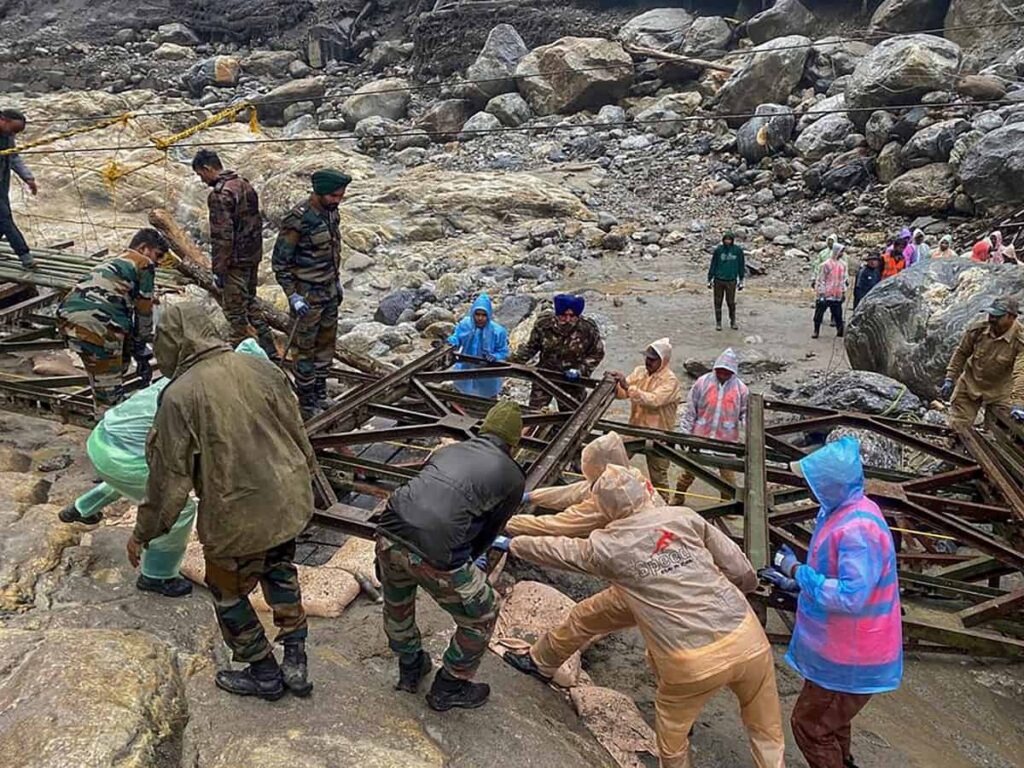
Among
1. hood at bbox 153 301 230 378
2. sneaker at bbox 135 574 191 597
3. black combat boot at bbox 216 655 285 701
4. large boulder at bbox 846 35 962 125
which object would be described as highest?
large boulder at bbox 846 35 962 125

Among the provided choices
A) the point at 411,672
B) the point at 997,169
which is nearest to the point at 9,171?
the point at 411,672

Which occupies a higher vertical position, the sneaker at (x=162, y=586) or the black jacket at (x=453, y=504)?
the black jacket at (x=453, y=504)

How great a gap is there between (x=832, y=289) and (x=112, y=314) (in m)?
9.87

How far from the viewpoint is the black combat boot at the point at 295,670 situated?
3.38m

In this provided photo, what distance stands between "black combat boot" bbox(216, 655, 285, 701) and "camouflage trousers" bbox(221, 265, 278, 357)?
4.69m

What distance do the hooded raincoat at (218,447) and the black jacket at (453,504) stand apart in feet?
1.57

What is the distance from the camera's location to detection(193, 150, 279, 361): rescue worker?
7.06 m

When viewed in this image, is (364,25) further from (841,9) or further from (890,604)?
(890,604)

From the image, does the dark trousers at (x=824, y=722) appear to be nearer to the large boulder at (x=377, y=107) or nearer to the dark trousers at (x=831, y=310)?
the dark trousers at (x=831, y=310)

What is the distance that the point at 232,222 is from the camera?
23.5 feet

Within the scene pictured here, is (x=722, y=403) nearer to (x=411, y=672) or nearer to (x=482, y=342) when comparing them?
(x=482, y=342)

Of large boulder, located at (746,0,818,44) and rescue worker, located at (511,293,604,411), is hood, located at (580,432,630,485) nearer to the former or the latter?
rescue worker, located at (511,293,604,411)

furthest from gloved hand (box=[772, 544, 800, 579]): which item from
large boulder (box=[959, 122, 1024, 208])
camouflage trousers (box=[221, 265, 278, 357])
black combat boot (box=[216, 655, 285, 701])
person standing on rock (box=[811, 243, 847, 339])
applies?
large boulder (box=[959, 122, 1024, 208])

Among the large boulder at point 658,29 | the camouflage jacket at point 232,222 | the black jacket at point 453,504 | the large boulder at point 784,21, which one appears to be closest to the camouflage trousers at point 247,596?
the black jacket at point 453,504
